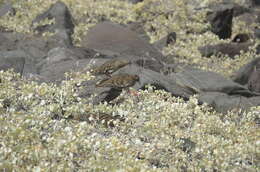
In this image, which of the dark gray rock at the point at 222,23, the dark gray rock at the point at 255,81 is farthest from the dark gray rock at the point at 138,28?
the dark gray rock at the point at 255,81

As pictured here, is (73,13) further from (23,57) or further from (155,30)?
(23,57)

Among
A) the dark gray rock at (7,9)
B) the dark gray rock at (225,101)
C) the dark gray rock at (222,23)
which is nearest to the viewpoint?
the dark gray rock at (225,101)

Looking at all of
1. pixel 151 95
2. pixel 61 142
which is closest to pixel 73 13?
pixel 151 95

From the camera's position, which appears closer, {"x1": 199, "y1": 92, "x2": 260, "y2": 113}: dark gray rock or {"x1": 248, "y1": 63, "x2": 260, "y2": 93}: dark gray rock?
{"x1": 199, "y1": 92, "x2": 260, "y2": 113}: dark gray rock

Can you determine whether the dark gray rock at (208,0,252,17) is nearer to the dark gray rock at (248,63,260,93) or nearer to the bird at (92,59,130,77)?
the dark gray rock at (248,63,260,93)

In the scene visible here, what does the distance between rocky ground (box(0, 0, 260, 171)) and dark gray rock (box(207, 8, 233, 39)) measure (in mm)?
68

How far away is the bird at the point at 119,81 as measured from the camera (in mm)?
14430

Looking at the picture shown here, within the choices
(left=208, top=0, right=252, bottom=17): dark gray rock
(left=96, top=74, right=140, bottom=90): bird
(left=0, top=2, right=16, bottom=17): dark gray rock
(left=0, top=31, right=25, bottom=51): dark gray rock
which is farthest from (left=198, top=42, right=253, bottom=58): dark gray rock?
(left=96, top=74, right=140, bottom=90): bird

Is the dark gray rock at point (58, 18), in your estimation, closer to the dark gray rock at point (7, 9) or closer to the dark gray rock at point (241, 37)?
the dark gray rock at point (7, 9)

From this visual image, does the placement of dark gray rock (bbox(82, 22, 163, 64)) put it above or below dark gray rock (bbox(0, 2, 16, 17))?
below

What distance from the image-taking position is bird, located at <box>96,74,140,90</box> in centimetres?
1443

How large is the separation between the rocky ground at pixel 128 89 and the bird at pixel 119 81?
0.04 meters

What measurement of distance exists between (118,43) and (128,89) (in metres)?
8.63

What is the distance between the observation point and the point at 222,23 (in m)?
31.4
